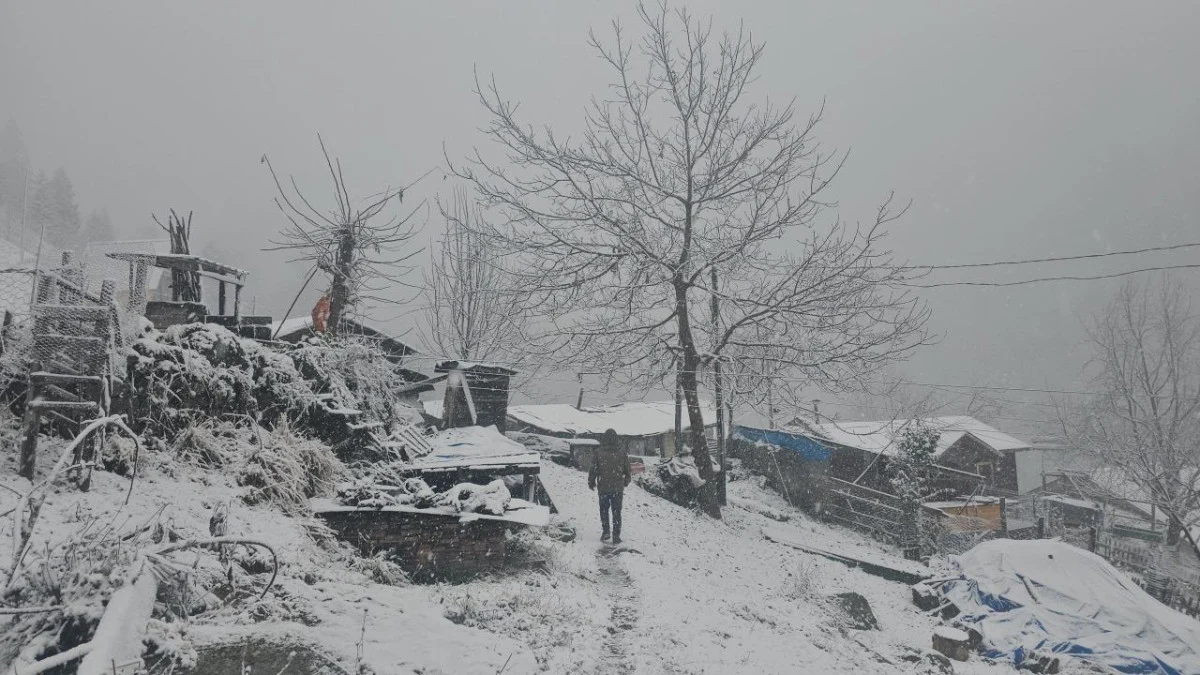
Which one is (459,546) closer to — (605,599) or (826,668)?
(605,599)

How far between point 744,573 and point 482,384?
8023 millimetres

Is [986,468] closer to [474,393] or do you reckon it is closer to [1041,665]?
[1041,665]

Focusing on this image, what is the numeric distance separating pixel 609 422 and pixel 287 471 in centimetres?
2825

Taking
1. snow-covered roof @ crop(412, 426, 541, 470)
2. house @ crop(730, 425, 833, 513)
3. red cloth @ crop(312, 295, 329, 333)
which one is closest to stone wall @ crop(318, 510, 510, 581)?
snow-covered roof @ crop(412, 426, 541, 470)

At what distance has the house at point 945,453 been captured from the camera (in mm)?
22297

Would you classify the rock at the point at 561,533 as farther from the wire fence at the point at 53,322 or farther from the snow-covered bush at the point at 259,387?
the wire fence at the point at 53,322

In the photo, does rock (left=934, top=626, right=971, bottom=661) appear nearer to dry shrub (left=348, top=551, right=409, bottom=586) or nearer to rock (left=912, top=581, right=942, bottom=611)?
rock (left=912, top=581, right=942, bottom=611)

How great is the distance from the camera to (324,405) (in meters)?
8.23

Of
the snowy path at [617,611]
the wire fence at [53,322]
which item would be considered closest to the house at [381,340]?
the snowy path at [617,611]

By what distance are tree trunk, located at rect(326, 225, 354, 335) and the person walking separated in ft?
18.3

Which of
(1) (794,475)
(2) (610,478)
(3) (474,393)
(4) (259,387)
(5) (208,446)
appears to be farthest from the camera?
(1) (794,475)

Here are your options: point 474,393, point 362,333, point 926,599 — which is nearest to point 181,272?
point 362,333

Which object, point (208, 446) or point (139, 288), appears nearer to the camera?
point (208, 446)

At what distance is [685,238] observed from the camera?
12.6 metres
